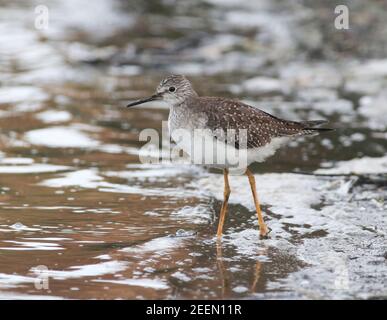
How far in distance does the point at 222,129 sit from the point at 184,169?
269cm

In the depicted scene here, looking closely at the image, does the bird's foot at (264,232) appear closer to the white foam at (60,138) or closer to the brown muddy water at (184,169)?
the brown muddy water at (184,169)

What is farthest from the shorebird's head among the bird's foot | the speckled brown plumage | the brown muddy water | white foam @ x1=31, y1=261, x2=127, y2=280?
white foam @ x1=31, y1=261, x2=127, y2=280

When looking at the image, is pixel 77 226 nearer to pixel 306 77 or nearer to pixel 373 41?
pixel 306 77

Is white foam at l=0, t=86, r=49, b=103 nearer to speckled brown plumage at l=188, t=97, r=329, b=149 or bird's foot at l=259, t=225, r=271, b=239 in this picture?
speckled brown plumage at l=188, t=97, r=329, b=149

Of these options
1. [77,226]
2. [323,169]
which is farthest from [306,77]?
[77,226]

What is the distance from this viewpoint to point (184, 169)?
982cm

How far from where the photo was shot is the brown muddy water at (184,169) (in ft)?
20.5

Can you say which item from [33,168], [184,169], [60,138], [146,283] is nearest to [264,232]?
[146,283]

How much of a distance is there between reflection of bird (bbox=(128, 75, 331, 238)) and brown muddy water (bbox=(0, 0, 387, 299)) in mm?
757

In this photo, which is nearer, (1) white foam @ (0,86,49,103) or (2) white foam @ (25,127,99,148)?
(2) white foam @ (25,127,99,148)

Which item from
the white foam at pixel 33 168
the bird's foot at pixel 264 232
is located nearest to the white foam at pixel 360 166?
the bird's foot at pixel 264 232

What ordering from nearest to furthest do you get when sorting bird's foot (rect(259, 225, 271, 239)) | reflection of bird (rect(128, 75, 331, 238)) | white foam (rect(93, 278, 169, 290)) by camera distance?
white foam (rect(93, 278, 169, 290)) < reflection of bird (rect(128, 75, 331, 238)) < bird's foot (rect(259, 225, 271, 239))

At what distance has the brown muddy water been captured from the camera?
624cm

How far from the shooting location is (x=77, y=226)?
24.7ft
